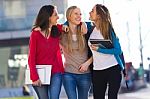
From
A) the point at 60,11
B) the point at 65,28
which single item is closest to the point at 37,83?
the point at 65,28

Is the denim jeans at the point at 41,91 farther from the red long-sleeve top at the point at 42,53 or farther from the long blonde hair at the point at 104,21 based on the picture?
the long blonde hair at the point at 104,21

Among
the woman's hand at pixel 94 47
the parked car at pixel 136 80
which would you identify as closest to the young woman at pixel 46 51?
the woman's hand at pixel 94 47

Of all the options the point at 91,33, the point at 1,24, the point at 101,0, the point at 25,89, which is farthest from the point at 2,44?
the point at 91,33

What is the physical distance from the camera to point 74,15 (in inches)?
110

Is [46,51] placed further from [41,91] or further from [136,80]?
[136,80]

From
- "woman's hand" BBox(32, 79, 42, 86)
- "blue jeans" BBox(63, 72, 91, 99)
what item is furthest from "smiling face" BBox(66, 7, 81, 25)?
"woman's hand" BBox(32, 79, 42, 86)

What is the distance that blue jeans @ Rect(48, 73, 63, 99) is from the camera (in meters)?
2.75

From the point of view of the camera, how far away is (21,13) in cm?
573

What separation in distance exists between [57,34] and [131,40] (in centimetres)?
240

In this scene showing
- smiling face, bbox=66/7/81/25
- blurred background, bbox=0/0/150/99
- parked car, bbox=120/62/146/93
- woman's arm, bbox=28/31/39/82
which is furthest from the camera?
parked car, bbox=120/62/146/93

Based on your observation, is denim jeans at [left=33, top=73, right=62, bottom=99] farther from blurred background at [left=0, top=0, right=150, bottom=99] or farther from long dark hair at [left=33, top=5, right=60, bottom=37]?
blurred background at [left=0, top=0, right=150, bottom=99]

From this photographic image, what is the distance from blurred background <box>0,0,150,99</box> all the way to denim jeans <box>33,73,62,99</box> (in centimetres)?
162

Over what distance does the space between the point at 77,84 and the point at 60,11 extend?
1579mm

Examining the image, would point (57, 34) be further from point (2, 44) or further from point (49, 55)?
point (2, 44)
